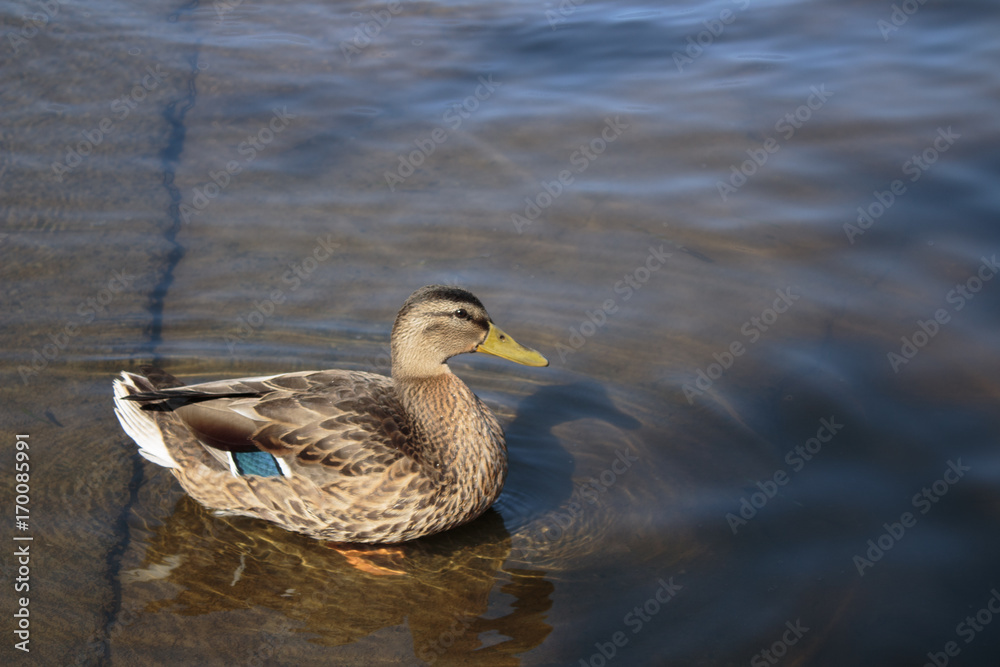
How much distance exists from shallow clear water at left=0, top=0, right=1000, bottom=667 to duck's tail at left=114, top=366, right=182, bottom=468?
12.7 inches

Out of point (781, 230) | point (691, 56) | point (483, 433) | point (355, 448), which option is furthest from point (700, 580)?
point (691, 56)

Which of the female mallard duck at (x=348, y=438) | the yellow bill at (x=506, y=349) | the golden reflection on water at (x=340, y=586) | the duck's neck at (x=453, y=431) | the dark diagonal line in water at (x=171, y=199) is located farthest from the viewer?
the dark diagonal line in water at (x=171, y=199)

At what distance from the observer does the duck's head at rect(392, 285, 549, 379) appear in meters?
5.28

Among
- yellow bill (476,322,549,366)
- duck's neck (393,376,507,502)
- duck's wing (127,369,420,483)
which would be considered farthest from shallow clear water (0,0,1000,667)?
yellow bill (476,322,549,366)

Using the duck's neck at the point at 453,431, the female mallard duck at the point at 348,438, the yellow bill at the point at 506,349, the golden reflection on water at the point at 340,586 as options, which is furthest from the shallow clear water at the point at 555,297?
the yellow bill at the point at 506,349

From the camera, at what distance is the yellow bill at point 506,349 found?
5492 mm

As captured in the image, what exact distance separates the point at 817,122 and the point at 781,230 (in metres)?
1.71

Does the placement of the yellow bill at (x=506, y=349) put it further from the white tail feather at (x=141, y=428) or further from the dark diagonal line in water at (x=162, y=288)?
the dark diagonal line in water at (x=162, y=288)

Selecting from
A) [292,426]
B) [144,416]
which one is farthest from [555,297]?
[144,416]

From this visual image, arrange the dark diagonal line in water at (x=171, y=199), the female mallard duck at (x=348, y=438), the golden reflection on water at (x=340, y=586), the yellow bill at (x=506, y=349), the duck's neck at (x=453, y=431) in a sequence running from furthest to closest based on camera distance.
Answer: the dark diagonal line in water at (x=171, y=199) < the yellow bill at (x=506, y=349) < the duck's neck at (x=453, y=431) < the female mallard duck at (x=348, y=438) < the golden reflection on water at (x=340, y=586)

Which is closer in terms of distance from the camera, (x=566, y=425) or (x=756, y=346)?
(x=566, y=425)

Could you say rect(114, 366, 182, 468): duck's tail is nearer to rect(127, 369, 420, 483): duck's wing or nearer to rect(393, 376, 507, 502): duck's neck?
rect(127, 369, 420, 483): duck's wing

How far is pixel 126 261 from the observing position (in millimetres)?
7160

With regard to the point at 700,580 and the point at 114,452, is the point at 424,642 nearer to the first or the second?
the point at 700,580
